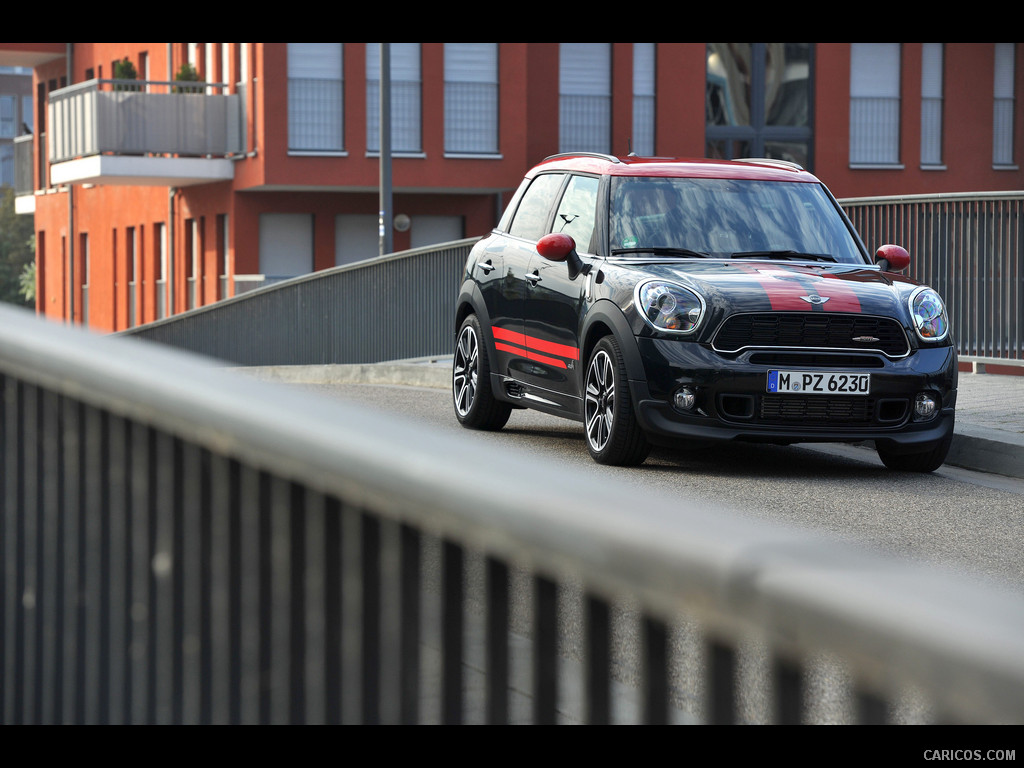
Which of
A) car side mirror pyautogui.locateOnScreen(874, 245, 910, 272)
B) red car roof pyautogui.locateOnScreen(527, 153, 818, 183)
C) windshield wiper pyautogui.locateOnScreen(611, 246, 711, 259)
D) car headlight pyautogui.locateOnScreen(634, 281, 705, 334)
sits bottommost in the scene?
car headlight pyautogui.locateOnScreen(634, 281, 705, 334)

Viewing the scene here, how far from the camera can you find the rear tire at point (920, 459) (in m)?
9.85

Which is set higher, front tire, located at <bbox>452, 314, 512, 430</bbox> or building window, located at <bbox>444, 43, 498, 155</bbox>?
building window, located at <bbox>444, 43, 498, 155</bbox>

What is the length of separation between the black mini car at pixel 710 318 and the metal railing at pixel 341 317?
27.2ft

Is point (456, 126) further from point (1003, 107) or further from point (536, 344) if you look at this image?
point (536, 344)

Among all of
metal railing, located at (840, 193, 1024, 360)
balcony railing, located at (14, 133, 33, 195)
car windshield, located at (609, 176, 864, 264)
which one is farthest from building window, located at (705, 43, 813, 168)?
car windshield, located at (609, 176, 864, 264)

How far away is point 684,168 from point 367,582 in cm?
887

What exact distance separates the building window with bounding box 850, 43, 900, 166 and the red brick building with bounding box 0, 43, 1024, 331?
0.14 feet

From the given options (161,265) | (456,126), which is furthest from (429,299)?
(161,265)

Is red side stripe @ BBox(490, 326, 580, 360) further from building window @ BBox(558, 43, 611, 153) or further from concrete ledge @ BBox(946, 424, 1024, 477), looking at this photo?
building window @ BBox(558, 43, 611, 153)

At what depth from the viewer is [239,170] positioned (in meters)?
34.9

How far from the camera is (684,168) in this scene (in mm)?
10656

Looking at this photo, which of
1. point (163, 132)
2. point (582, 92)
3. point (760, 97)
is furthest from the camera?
point (760, 97)

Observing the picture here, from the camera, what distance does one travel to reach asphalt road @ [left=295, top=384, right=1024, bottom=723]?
7.22 meters
